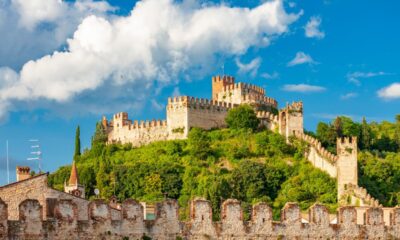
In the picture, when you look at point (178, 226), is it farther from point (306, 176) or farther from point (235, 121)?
point (235, 121)

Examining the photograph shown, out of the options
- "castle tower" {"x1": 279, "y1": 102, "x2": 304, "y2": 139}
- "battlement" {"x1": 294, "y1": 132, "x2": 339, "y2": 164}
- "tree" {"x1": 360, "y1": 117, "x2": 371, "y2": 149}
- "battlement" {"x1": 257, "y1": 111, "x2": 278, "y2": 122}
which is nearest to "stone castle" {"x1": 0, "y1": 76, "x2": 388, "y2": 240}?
"battlement" {"x1": 294, "y1": 132, "x2": 339, "y2": 164}

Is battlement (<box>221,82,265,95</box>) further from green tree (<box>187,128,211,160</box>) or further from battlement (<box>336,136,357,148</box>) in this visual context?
battlement (<box>336,136,357,148</box>)

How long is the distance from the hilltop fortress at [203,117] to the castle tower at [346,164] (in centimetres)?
1092

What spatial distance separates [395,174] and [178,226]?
205 feet

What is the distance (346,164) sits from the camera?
87.1 metres

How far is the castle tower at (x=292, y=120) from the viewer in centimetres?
9838

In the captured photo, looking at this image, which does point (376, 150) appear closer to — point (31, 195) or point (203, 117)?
point (203, 117)

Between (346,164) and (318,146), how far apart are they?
661cm

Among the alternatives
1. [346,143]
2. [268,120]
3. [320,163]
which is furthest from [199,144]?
[346,143]

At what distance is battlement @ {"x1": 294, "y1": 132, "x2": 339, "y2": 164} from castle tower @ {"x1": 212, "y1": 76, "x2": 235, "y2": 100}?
17588 millimetres

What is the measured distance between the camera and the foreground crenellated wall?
29.0 metres

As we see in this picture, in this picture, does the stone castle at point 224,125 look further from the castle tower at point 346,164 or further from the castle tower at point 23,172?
the castle tower at point 23,172

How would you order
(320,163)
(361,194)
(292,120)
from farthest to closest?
(292,120)
(320,163)
(361,194)

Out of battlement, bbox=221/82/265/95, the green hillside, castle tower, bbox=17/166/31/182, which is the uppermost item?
battlement, bbox=221/82/265/95
